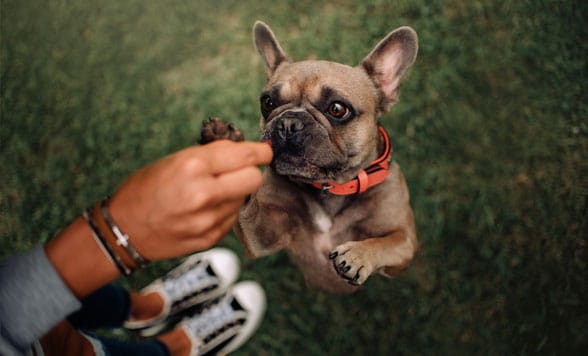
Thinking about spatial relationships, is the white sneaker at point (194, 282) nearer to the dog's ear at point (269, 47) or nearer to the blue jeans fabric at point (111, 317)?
the blue jeans fabric at point (111, 317)

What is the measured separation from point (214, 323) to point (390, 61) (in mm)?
2454

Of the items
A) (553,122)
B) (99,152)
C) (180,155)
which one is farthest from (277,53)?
(553,122)

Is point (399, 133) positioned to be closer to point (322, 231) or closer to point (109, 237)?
point (322, 231)

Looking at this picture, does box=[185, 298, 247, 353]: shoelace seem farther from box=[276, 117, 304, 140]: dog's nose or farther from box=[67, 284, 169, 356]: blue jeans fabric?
box=[276, 117, 304, 140]: dog's nose

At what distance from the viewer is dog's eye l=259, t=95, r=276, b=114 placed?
104 inches

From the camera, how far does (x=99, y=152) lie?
4250mm

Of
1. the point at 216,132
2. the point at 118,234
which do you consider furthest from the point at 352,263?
the point at 118,234

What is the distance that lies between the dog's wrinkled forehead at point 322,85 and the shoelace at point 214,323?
1.99 m

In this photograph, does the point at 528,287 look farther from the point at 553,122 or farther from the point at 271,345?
the point at 271,345

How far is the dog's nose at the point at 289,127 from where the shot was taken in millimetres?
2266

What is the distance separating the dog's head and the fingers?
68 centimetres

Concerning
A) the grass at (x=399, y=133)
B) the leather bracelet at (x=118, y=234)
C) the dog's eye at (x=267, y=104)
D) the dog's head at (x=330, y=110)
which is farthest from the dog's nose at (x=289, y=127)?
the grass at (x=399, y=133)

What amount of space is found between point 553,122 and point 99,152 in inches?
168

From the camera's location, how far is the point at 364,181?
8.30 feet
